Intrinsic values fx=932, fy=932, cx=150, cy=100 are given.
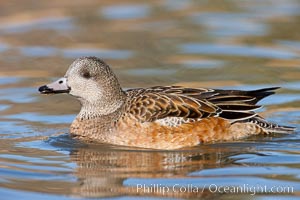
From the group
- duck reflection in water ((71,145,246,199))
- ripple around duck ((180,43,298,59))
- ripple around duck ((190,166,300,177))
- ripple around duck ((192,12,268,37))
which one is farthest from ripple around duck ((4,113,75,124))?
ripple around duck ((192,12,268,37))

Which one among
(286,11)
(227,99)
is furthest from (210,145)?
(286,11)

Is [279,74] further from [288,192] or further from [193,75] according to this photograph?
[288,192]

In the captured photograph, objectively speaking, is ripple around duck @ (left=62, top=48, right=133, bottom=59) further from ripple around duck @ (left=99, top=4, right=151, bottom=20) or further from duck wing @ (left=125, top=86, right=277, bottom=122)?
duck wing @ (left=125, top=86, right=277, bottom=122)

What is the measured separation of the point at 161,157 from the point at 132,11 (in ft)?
29.8

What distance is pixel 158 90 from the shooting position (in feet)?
34.8

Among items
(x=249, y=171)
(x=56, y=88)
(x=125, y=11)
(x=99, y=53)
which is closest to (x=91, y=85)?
(x=56, y=88)

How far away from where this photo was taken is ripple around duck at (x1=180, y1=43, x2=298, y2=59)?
14.8m

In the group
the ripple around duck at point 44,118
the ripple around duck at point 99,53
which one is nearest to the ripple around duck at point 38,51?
the ripple around duck at point 99,53

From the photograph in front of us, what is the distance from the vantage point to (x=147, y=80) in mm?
13523

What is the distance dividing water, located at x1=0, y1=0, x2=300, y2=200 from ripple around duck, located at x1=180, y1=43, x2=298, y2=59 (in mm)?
16

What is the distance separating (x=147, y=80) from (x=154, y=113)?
3.32 metres

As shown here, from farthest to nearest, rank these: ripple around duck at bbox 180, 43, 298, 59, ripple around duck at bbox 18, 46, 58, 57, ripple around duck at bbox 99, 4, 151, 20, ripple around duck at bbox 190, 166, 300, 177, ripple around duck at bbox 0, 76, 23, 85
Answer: ripple around duck at bbox 99, 4, 151, 20
ripple around duck at bbox 18, 46, 58, 57
ripple around duck at bbox 180, 43, 298, 59
ripple around duck at bbox 0, 76, 23, 85
ripple around duck at bbox 190, 166, 300, 177

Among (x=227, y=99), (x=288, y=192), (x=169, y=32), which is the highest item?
(x=169, y=32)

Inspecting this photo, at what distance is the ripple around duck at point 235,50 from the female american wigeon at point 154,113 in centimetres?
417
